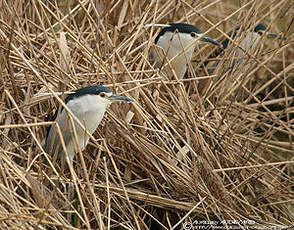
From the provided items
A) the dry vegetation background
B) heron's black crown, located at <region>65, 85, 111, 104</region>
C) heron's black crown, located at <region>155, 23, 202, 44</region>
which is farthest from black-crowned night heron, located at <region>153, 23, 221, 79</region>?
heron's black crown, located at <region>65, 85, 111, 104</region>

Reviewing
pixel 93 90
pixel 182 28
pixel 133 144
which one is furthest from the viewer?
pixel 182 28

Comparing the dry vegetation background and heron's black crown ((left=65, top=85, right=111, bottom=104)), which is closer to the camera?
heron's black crown ((left=65, top=85, right=111, bottom=104))

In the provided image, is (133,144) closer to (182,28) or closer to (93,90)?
(93,90)

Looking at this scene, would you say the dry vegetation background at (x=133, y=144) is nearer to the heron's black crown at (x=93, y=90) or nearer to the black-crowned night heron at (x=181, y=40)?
the heron's black crown at (x=93, y=90)

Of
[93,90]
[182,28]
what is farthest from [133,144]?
[182,28]

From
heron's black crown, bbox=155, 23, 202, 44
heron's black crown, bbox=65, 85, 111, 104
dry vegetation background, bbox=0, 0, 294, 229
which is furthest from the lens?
heron's black crown, bbox=155, 23, 202, 44

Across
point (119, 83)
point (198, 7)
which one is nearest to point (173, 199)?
point (119, 83)

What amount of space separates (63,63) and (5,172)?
693mm

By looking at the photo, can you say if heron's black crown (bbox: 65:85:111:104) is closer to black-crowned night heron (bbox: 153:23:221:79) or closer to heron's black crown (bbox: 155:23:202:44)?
black-crowned night heron (bbox: 153:23:221:79)

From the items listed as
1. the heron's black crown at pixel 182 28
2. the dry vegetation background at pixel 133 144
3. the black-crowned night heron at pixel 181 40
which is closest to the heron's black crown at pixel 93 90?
the dry vegetation background at pixel 133 144

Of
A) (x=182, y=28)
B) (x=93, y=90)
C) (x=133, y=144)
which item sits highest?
(x=93, y=90)

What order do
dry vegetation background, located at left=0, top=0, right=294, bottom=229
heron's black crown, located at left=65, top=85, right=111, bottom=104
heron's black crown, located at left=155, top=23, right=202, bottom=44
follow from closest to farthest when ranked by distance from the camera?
heron's black crown, located at left=65, top=85, right=111, bottom=104
dry vegetation background, located at left=0, top=0, right=294, bottom=229
heron's black crown, located at left=155, top=23, right=202, bottom=44

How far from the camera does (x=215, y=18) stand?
5.09 meters

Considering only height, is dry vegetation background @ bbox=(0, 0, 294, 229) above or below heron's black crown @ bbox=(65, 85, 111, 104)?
below
